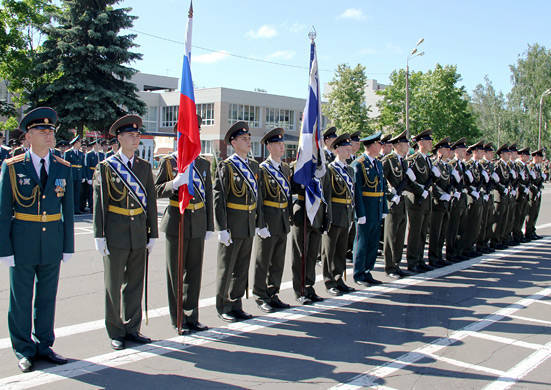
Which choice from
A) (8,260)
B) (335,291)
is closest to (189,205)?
(8,260)

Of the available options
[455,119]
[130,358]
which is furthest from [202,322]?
[455,119]

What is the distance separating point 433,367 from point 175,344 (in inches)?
95.4

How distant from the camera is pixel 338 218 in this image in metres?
6.98

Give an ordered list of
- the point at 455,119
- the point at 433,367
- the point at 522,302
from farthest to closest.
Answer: the point at 455,119 → the point at 522,302 → the point at 433,367

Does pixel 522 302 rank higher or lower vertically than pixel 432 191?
lower

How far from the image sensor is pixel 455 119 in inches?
1823

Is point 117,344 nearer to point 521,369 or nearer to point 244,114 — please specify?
point 521,369

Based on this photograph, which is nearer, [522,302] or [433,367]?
[433,367]

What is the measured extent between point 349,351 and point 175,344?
1.69 meters

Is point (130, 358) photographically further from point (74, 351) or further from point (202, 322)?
point (202, 322)

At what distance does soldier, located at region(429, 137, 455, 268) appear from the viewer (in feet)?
29.2

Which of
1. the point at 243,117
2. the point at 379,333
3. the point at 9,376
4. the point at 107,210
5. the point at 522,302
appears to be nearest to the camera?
the point at 9,376

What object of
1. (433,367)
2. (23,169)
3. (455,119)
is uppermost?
(455,119)

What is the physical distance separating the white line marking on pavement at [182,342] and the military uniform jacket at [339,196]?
104cm
